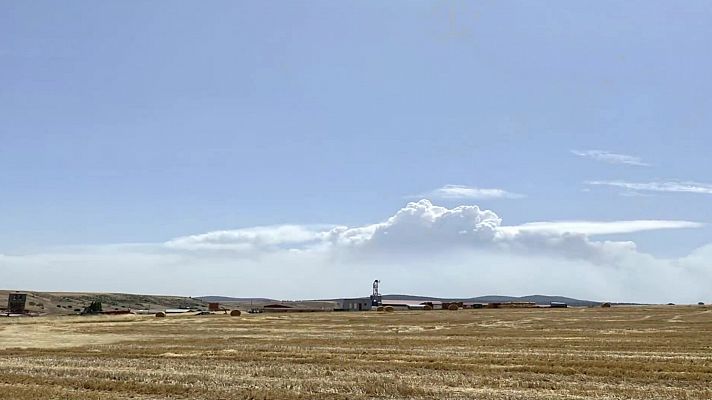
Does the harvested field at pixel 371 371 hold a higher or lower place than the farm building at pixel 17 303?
lower

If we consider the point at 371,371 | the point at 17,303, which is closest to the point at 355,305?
the point at 17,303

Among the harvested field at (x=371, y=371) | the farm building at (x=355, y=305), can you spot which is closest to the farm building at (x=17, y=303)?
the farm building at (x=355, y=305)

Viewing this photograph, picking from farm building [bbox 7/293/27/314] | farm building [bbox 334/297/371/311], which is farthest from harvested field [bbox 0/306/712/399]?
farm building [bbox 334/297/371/311]

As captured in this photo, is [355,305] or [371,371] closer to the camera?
[371,371]

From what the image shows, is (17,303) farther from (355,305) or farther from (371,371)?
(371,371)

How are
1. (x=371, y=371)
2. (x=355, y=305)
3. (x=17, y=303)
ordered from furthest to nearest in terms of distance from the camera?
(x=355, y=305)
(x=17, y=303)
(x=371, y=371)

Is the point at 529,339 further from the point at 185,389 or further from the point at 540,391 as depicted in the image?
the point at 185,389

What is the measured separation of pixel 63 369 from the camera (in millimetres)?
29984

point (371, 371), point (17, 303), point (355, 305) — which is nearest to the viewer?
point (371, 371)

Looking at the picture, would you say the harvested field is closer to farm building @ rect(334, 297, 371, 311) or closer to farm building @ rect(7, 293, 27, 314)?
farm building @ rect(7, 293, 27, 314)

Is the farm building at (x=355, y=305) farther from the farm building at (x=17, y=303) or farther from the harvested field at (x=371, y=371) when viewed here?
the harvested field at (x=371, y=371)

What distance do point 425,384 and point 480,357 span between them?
9.90m

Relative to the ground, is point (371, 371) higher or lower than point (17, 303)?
lower

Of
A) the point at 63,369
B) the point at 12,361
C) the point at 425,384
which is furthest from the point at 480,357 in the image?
the point at 12,361
